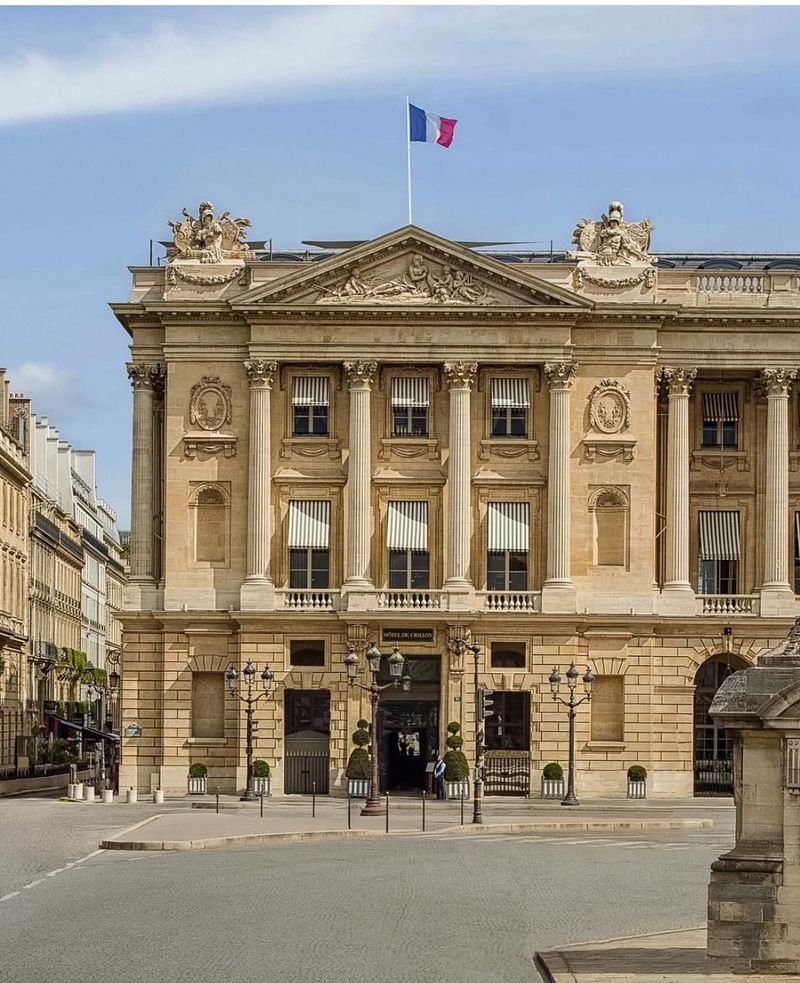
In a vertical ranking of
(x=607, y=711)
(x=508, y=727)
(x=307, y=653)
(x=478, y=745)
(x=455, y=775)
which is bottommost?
(x=455, y=775)

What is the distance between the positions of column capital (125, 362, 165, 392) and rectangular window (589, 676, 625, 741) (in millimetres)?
20913

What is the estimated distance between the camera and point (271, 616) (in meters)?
80.8

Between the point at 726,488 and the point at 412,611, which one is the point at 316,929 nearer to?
the point at 412,611

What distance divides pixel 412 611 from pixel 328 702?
4831 millimetres

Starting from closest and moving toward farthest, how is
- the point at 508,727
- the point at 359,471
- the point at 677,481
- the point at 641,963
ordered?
the point at 641,963, the point at 508,727, the point at 359,471, the point at 677,481

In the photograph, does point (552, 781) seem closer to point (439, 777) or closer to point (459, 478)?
point (439, 777)

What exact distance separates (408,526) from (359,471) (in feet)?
9.76

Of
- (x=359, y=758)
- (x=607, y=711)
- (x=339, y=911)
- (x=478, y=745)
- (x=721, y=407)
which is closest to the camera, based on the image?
(x=339, y=911)

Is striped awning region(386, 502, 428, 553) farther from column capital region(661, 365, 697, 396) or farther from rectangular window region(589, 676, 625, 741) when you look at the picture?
column capital region(661, 365, 697, 396)

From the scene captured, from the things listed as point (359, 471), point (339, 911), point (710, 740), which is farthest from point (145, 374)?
point (339, 911)

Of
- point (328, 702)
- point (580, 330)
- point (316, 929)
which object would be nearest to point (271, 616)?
point (328, 702)

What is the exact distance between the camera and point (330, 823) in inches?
2402

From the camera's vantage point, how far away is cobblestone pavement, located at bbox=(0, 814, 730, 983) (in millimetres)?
26984

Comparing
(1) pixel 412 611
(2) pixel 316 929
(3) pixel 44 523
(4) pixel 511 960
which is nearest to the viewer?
(4) pixel 511 960
